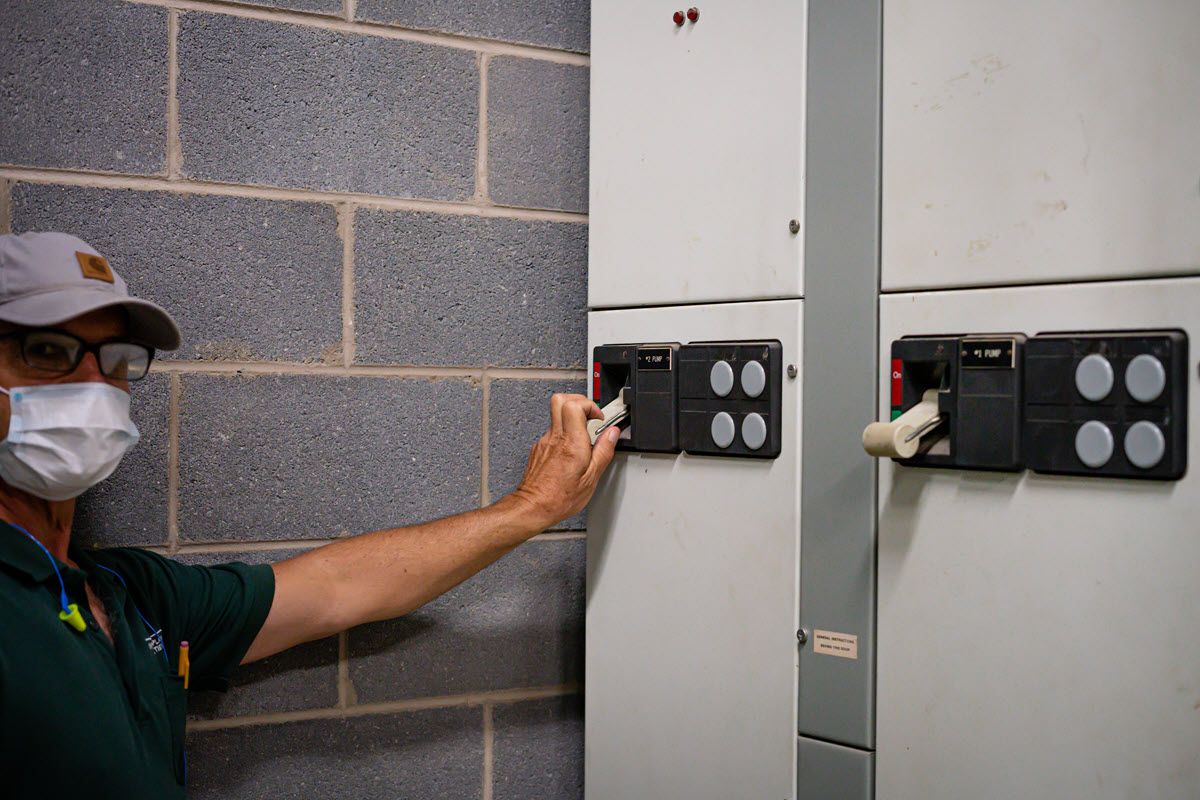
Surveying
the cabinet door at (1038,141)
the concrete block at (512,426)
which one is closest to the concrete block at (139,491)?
the concrete block at (512,426)

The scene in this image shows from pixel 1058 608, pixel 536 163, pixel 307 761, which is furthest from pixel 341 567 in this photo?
pixel 1058 608

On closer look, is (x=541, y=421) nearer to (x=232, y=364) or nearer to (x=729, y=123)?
(x=232, y=364)

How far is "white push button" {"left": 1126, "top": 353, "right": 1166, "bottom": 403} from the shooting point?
2.88 ft

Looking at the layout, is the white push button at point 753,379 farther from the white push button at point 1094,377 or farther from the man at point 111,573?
the white push button at point 1094,377

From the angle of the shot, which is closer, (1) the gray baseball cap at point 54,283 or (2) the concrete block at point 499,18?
(1) the gray baseball cap at point 54,283

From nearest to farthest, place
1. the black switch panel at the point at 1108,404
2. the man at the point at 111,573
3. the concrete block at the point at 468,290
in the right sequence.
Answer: the black switch panel at the point at 1108,404, the man at the point at 111,573, the concrete block at the point at 468,290

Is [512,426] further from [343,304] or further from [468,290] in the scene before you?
[343,304]

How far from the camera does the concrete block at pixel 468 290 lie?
147 centimetres

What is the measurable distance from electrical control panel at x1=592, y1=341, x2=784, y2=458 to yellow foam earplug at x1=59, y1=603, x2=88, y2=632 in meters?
0.75

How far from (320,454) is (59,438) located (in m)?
0.44

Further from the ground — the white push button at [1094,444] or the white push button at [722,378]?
the white push button at [722,378]

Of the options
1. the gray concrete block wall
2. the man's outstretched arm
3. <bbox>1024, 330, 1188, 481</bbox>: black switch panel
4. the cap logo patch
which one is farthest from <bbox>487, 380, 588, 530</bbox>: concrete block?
<bbox>1024, 330, 1188, 481</bbox>: black switch panel

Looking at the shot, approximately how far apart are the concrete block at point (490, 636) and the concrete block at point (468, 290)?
369mm

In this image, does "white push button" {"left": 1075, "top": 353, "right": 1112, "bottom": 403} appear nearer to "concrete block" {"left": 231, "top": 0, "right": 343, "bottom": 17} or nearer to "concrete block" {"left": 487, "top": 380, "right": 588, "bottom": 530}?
"concrete block" {"left": 487, "top": 380, "right": 588, "bottom": 530}
